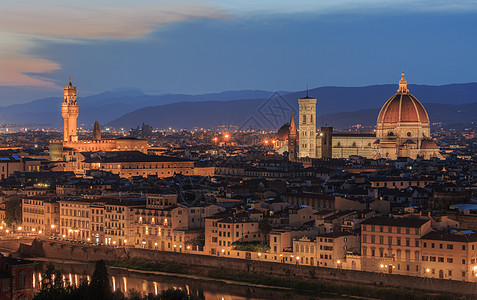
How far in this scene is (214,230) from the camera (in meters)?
47.4

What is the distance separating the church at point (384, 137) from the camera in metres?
108

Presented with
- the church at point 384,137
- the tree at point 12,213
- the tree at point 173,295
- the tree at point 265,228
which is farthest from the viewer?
→ the church at point 384,137

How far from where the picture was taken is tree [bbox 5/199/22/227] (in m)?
60.2

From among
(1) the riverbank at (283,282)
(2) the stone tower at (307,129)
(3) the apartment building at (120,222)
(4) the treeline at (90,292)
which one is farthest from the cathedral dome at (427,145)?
(4) the treeline at (90,292)

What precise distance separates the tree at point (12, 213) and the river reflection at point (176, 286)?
38.7ft

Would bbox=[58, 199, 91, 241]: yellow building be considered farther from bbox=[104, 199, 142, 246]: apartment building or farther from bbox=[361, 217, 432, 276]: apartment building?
bbox=[361, 217, 432, 276]: apartment building

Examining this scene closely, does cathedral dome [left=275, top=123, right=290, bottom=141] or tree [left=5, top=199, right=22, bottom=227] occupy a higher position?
cathedral dome [left=275, top=123, right=290, bottom=141]

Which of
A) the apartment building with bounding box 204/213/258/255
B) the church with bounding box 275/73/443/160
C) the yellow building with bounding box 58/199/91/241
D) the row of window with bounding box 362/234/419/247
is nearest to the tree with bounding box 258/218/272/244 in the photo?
the apartment building with bounding box 204/213/258/255

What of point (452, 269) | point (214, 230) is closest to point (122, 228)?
point (214, 230)

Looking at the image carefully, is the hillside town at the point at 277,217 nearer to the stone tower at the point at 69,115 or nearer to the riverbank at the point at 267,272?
the riverbank at the point at 267,272

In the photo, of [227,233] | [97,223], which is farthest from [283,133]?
[227,233]

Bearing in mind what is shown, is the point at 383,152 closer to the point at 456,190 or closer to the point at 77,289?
the point at 456,190

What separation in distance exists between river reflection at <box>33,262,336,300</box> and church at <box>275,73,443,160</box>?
2322 inches

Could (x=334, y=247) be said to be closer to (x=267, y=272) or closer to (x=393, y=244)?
(x=393, y=244)
